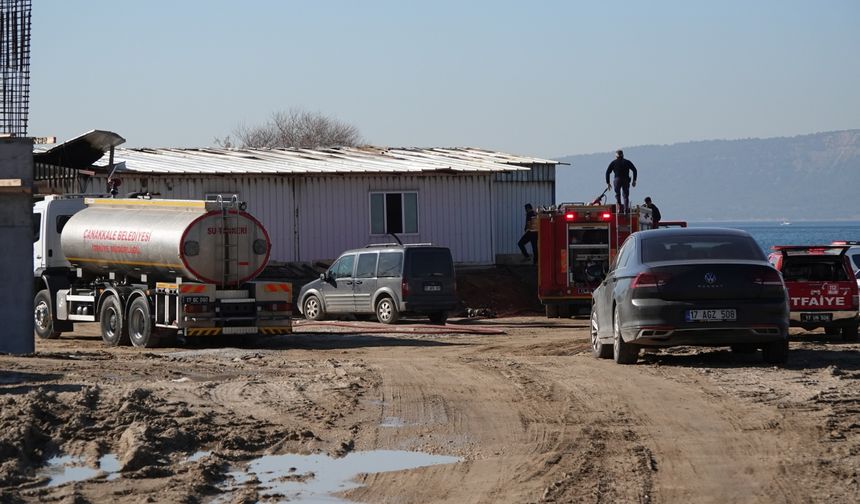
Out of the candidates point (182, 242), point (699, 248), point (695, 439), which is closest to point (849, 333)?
point (699, 248)

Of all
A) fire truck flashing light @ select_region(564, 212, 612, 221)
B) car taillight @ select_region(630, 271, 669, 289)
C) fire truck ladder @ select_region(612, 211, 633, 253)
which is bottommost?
car taillight @ select_region(630, 271, 669, 289)

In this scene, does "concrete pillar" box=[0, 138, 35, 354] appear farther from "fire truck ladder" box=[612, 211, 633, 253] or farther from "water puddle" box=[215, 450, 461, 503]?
"fire truck ladder" box=[612, 211, 633, 253]

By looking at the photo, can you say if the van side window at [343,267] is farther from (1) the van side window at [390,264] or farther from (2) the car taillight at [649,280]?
(2) the car taillight at [649,280]

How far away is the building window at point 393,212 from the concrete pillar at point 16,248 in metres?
17.5

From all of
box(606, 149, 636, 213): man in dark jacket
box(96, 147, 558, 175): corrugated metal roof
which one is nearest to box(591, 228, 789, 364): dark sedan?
box(606, 149, 636, 213): man in dark jacket

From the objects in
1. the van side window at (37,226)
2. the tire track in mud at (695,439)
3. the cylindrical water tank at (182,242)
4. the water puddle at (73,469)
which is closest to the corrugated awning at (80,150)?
the van side window at (37,226)

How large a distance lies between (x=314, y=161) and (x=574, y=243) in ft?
37.1

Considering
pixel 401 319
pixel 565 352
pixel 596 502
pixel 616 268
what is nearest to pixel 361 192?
pixel 401 319

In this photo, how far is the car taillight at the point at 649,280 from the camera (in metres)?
15.6

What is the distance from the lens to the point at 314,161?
39.3m

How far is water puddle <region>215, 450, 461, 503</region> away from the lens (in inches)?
360

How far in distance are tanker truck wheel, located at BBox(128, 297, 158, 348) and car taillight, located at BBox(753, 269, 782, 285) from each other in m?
11.5

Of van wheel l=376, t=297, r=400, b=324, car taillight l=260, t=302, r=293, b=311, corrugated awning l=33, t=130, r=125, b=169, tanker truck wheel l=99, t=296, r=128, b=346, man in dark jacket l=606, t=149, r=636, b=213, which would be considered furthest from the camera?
man in dark jacket l=606, t=149, r=636, b=213

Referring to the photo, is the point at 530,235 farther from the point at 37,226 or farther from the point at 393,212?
the point at 37,226
